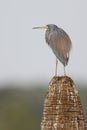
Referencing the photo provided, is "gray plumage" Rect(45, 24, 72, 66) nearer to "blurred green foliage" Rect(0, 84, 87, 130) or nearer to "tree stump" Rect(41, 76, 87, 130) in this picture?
"tree stump" Rect(41, 76, 87, 130)

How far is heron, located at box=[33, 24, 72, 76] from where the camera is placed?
1502 cm

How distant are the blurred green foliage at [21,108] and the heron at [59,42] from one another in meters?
20.2

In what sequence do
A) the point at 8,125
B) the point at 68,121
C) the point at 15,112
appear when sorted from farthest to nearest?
the point at 15,112 → the point at 8,125 → the point at 68,121

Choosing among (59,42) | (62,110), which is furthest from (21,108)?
(62,110)

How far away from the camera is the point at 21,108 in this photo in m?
46.5

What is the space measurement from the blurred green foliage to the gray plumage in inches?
797

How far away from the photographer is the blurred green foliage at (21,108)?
140 feet

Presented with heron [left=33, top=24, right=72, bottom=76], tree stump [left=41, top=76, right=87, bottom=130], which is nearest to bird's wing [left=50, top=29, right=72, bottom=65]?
heron [left=33, top=24, right=72, bottom=76]

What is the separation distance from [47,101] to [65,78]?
1.64 ft

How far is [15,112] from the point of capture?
45.4 meters

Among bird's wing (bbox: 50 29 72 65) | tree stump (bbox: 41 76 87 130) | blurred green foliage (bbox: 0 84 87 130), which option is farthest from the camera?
blurred green foliage (bbox: 0 84 87 130)

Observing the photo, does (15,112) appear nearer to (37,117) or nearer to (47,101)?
(37,117)

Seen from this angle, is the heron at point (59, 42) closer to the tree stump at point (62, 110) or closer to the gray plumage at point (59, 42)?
the gray plumage at point (59, 42)

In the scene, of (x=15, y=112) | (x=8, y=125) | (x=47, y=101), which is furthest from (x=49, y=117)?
(x=15, y=112)
